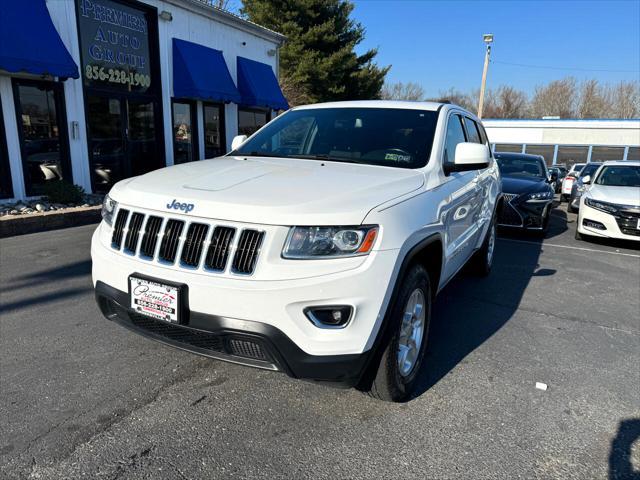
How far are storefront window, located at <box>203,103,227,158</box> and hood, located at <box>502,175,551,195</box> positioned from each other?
879 cm

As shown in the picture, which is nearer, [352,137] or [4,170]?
[352,137]

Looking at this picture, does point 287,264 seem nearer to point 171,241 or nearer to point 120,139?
point 171,241

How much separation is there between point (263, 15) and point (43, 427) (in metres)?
24.7

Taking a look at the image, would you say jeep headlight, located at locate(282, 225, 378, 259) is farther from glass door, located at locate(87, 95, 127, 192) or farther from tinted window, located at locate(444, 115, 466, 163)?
glass door, located at locate(87, 95, 127, 192)

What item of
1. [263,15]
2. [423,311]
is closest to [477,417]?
[423,311]

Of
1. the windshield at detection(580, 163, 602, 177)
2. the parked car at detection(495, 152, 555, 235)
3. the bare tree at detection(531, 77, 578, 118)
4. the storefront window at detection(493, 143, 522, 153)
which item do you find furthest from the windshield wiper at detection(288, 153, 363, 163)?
the bare tree at detection(531, 77, 578, 118)

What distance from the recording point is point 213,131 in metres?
14.0

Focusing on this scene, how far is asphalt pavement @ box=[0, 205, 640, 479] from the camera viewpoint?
7.23 ft

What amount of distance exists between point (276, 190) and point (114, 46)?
9948mm

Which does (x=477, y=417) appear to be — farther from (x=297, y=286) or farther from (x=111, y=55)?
(x=111, y=55)

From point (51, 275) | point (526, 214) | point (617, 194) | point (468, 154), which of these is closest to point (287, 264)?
point (468, 154)

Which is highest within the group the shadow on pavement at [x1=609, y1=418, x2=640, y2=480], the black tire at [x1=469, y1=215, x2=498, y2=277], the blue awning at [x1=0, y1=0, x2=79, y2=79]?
the blue awning at [x1=0, y1=0, x2=79, y2=79]

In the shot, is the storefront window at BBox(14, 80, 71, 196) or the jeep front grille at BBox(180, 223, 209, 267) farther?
the storefront window at BBox(14, 80, 71, 196)

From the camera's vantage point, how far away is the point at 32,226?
7.13 m
